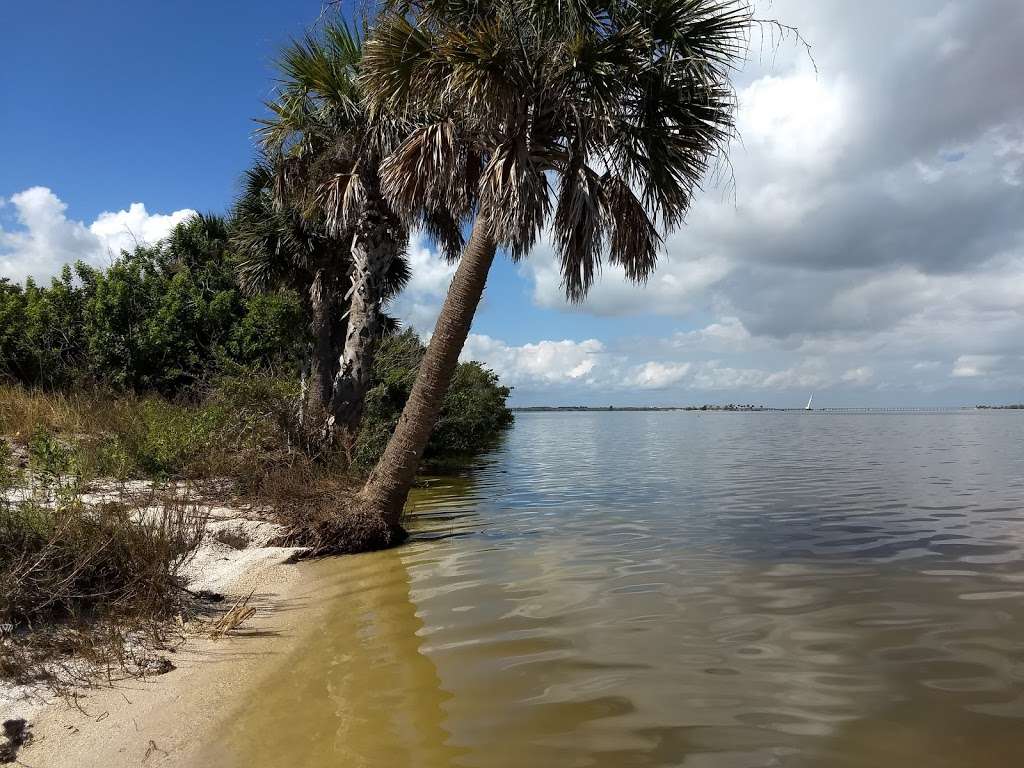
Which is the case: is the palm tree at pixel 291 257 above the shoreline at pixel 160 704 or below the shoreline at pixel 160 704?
above

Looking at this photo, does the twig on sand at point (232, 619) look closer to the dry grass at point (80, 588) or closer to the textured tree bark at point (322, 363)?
the dry grass at point (80, 588)

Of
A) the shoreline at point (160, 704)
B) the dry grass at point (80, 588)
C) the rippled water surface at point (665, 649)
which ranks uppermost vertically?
the dry grass at point (80, 588)

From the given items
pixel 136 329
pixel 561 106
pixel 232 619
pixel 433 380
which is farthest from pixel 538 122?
pixel 136 329

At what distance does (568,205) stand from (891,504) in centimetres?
842

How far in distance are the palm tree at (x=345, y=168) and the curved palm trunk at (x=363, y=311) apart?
0.02 metres

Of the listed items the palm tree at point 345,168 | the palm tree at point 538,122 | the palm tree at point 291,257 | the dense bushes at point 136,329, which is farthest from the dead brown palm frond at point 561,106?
the dense bushes at point 136,329

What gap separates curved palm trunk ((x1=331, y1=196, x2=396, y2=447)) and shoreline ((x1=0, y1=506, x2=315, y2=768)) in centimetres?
728

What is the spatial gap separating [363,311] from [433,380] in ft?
16.0

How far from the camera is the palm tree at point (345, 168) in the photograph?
12148 millimetres

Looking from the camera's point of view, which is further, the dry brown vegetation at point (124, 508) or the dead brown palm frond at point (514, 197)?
the dead brown palm frond at point (514, 197)

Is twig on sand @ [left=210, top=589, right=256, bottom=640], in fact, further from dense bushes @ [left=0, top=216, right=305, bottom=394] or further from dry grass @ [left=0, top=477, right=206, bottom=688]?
dense bushes @ [left=0, top=216, right=305, bottom=394]

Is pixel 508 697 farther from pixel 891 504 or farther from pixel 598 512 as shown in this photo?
pixel 891 504

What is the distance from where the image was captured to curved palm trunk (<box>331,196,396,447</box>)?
1292 centimetres

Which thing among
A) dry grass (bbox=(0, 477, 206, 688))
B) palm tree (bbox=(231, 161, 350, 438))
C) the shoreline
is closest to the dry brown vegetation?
dry grass (bbox=(0, 477, 206, 688))
